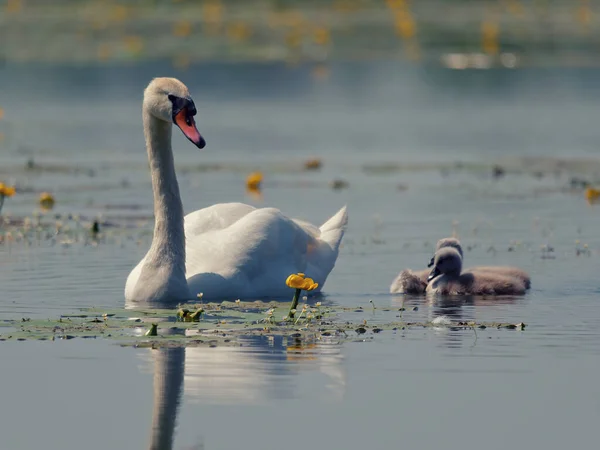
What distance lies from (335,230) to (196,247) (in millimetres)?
1759

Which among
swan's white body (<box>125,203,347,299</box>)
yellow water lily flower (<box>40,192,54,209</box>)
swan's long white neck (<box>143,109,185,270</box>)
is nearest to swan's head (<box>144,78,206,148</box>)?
swan's long white neck (<box>143,109,185,270</box>)

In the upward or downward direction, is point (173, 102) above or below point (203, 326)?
above

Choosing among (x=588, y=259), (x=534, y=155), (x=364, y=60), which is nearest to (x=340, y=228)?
(x=588, y=259)

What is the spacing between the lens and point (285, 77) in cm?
4431

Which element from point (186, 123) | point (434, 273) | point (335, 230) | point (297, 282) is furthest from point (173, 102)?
point (297, 282)

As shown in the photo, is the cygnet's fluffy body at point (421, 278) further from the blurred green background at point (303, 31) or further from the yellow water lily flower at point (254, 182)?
the blurred green background at point (303, 31)

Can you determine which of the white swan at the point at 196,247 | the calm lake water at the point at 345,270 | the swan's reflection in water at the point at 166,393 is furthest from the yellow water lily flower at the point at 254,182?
the swan's reflection in water at the point at 166,393

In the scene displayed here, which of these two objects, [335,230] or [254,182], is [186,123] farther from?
[254,182]

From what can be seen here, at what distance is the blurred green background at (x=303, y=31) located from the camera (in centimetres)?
4572

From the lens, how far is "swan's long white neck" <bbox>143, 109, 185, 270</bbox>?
12.4 meters

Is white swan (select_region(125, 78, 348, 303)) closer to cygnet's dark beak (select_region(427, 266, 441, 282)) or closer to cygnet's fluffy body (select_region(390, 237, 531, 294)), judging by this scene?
cygnet's fluffy body (select_region(390, 237, 531, 294))

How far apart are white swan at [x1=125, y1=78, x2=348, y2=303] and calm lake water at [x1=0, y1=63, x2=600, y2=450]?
1.20 feet

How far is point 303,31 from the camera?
5050 centimetres

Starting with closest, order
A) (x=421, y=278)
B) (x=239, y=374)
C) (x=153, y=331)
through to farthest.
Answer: (x=239, y=374), (x=153, y=331), (x=421, y=278)
